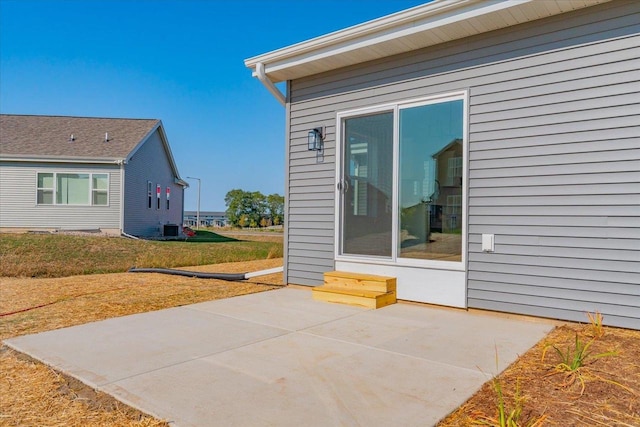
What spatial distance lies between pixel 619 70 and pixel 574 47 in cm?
41

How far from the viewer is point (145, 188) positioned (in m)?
16.4

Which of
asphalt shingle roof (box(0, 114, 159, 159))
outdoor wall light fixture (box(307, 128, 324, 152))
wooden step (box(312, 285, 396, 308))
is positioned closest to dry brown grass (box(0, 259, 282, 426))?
wooden step (box(312, 285, 396, 308))

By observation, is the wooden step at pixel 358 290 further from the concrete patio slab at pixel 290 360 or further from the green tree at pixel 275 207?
the green tree at pixel 275 207

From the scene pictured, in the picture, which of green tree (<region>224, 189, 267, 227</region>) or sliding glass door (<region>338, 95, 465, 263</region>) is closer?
sliding glass door (<region>338, 95, 465, 263</region>)

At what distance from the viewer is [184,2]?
1143 centimetres

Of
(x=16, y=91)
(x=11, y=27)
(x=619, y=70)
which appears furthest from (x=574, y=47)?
(x=16, y=91)

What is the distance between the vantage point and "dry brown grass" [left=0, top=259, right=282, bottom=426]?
1950 millimetres

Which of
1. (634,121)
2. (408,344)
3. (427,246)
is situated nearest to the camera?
(408,344)

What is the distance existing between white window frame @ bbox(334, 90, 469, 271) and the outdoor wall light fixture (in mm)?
251

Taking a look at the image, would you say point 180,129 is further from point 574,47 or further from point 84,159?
point 574,47

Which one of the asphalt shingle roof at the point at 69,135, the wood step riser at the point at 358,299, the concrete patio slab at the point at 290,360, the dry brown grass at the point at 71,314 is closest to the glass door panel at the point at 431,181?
the wood step riser at the point at 358,299

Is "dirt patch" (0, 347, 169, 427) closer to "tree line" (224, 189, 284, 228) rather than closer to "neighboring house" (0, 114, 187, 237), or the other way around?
"neighboring house" (0, 114, 187, 237)

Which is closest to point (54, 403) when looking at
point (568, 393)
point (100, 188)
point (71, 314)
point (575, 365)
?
point (71, 314)

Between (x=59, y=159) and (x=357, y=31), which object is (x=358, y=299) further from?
(x=59, y=159)
